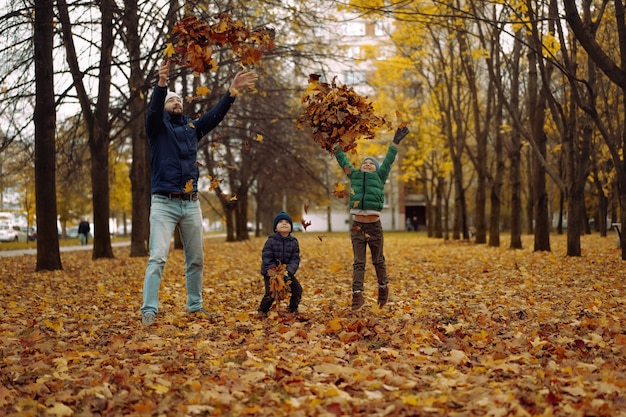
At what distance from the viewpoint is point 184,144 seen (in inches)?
258

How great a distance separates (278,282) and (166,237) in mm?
1234

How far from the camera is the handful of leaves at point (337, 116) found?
7.21m

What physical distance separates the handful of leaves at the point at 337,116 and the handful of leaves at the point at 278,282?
148cm

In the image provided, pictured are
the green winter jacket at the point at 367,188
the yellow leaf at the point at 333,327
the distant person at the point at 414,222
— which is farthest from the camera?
the distant person at the point at 414,222

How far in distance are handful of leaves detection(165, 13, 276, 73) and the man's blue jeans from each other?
140 centimetres

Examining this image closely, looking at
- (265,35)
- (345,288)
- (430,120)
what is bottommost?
(345,288)

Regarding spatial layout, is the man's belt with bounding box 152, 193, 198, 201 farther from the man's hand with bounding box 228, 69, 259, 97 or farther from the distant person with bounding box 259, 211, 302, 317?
the man's hand with bounding box 228, 69, 259, 97

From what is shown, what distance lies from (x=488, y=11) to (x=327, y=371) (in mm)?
17391

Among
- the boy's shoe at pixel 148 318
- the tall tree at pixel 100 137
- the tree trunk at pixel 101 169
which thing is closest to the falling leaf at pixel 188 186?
the boy's shoe at pixel 148 318

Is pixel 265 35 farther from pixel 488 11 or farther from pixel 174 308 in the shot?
pixel 488 11

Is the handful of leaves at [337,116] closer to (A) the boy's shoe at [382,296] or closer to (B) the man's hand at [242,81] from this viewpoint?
(B) the man's hand at [242,81]

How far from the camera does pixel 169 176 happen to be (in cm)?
645

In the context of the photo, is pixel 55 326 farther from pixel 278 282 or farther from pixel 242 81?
pixel 242 81

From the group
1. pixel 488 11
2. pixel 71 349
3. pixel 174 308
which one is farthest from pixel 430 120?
pixel 71 349
